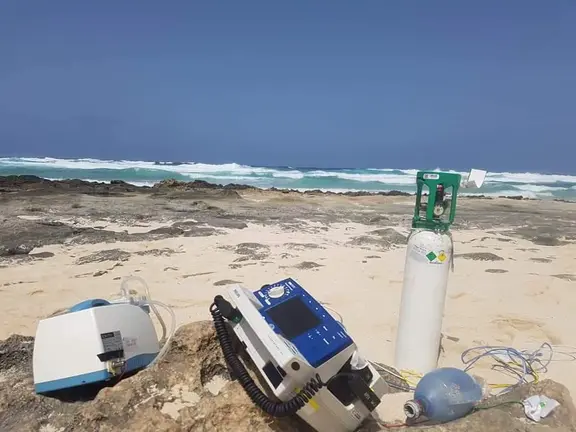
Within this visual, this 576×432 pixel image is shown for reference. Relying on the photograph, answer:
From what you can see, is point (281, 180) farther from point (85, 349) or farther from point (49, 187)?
point (85, 349)

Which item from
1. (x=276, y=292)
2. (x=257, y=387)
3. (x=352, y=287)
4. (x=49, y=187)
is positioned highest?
(x=276, y=292)

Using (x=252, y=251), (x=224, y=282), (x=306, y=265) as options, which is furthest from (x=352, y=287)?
(x=252, y=251)

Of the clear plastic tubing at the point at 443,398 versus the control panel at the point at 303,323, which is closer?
the control panel at the point at 303,323

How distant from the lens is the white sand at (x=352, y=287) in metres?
3.94

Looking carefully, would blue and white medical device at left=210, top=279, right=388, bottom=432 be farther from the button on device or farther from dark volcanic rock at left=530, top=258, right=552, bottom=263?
dark volcanic rock at left=530, top=258, right=552, bottom=263

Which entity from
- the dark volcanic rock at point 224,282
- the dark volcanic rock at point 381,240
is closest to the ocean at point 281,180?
the dark volcanic rock at point 381,240

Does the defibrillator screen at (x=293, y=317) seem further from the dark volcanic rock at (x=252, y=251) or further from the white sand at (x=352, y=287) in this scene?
the dark volcanic rock at (x=252, y=251)

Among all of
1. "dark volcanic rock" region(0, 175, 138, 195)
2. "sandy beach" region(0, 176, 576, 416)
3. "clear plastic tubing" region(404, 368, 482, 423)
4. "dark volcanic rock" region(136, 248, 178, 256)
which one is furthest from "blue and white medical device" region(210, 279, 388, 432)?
"dark volcanic rock" region(0, 175, 138, 195)

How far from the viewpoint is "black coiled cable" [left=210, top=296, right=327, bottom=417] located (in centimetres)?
176

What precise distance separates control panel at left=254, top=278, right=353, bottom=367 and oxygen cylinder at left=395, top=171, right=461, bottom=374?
1.29 metres

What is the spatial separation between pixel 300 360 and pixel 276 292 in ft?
1.79

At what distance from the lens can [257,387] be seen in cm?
203

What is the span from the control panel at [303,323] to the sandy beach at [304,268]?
165 cm

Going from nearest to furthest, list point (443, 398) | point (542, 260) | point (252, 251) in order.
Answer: point (443, 398), point (252, 251), point (542, 260)
